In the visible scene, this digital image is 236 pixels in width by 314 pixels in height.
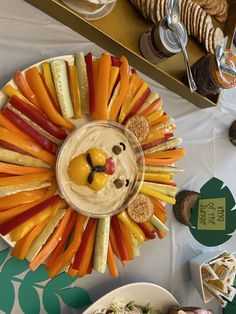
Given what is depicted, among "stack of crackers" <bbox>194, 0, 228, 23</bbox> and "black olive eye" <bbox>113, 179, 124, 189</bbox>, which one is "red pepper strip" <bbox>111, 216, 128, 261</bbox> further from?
"stack of crackers" <bbox>194, 0, 228, 23</bbox>

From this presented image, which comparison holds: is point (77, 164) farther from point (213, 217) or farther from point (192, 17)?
point (192, 17)

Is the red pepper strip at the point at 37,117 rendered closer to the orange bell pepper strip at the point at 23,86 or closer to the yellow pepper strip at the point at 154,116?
the orange bell pepper strip at the point at 23,86

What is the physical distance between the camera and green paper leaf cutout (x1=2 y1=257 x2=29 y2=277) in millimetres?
916

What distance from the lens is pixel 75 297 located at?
1.02 m

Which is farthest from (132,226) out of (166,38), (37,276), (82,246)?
(166,38)

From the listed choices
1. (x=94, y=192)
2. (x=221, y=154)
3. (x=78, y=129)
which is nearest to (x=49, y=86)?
(x=78, y=129)

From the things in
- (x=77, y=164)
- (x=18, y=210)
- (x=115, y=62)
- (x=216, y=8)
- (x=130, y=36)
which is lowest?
(x=18, y=210)

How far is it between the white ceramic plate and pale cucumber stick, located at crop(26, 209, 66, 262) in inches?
7.8

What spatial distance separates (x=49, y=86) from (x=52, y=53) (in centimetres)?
16

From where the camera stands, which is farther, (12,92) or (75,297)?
(75,297)

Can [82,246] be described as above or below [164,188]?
below

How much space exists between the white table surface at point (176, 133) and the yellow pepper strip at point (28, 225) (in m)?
0.19

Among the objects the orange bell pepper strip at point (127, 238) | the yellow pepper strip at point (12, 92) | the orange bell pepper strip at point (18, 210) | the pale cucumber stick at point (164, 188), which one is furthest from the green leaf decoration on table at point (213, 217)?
the yellow pepper strip at point (12, 92)

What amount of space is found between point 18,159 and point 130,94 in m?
0.33
